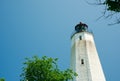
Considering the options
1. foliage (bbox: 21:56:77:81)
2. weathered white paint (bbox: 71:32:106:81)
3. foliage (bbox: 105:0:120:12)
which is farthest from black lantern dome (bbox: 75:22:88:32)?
foliage (bbox: 105:0:120:12)

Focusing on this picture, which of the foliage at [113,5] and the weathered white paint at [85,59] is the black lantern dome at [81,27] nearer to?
the weathered white paint at [85,59]

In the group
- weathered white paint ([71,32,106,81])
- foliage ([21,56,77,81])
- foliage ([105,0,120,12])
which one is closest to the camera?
foliage ([105,0,120,12])

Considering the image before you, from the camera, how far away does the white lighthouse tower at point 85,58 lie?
28.4 meters

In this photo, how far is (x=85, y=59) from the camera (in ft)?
100

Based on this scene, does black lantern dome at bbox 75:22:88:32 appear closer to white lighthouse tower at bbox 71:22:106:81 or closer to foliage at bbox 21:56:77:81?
white lighthouse tower at bbox 71:22:106:81

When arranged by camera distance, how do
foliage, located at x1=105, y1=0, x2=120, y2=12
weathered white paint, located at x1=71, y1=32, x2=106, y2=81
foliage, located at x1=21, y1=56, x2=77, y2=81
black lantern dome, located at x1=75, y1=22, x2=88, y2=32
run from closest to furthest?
foliage, located at x1=105, y1=0, x2=120, y2=12
foliage, located at x1=21, y1=56, x2=77, y2=81
weathered white paint, located at x1=71, y1=32, x2=106, y2=81
black lantern dome, located at x1=75, y1=22, x2=88, y2=32

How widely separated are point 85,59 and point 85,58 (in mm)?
234

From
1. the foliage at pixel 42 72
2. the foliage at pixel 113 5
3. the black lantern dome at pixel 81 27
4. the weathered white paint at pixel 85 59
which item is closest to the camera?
the foliage at pixel 113 5

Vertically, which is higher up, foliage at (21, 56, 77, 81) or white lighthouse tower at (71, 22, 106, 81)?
white lighthouse tower at (71, 22, 106, 81)

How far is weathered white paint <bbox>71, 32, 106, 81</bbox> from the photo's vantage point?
2833cm

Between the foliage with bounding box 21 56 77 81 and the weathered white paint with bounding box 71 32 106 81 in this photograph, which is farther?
the weathered white paint with bounding box 71 32 106 81

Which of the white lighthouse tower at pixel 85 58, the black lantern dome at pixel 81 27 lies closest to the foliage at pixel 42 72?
the white lighthouse tower at pixel 85 58

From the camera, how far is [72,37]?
37531 millimetres

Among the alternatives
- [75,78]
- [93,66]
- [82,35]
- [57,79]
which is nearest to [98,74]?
[93,66]
